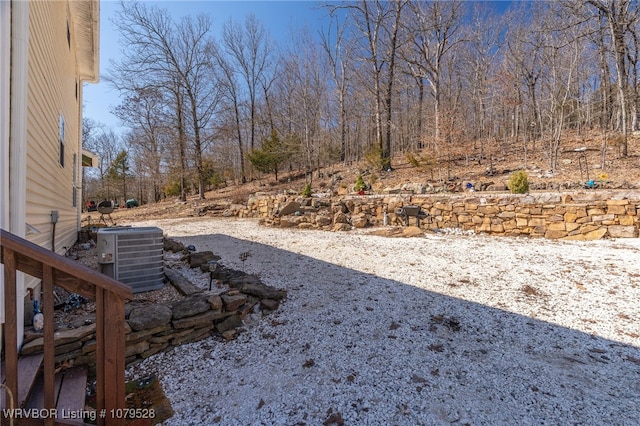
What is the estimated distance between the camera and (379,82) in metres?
17.4

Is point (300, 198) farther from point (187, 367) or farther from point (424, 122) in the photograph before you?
point (424, 122)

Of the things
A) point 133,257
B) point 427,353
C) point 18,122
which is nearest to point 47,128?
point 18,122

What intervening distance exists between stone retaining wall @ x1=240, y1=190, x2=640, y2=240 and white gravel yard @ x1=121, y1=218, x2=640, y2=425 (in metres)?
2.25

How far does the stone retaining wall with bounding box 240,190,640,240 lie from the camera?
625 centimetres

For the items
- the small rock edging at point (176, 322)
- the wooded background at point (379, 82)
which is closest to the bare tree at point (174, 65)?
the wooded background at point (379, 82)

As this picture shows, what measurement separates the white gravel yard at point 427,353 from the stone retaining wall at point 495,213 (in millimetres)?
2248

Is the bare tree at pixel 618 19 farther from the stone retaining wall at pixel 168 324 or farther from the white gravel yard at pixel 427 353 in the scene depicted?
the stone retaining wall at pixel 168 324

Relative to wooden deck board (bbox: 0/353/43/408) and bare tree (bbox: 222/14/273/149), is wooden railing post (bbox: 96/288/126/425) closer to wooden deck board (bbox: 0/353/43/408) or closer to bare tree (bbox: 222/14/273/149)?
wooden deck board (bbox: 0/353/43/408)

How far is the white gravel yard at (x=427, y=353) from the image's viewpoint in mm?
1827

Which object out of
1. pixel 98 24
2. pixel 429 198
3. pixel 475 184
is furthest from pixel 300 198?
pixel 98 24

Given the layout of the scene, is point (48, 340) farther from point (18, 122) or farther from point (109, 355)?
point (18, 122)

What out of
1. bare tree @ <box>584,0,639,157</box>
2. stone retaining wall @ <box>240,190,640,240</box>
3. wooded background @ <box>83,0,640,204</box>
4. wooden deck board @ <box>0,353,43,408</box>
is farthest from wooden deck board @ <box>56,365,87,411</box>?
bare tree @ <box>584,0,639,157</box>

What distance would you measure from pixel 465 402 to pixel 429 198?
281 inches

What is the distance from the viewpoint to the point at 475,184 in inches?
403
